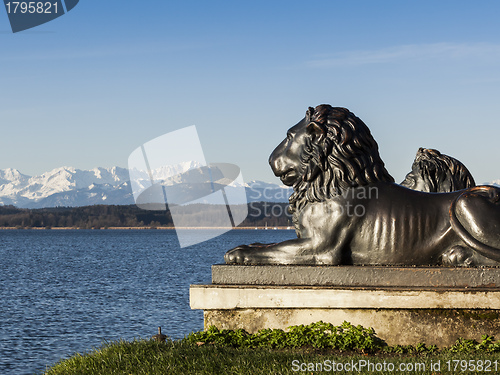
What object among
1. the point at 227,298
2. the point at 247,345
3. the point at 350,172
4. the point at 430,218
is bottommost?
the point at 247,345

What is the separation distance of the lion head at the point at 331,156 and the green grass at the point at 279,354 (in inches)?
53.7

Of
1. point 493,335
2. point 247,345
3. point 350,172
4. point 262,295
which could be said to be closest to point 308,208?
point 350,172

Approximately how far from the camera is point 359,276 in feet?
21.0

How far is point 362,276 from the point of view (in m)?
6.40

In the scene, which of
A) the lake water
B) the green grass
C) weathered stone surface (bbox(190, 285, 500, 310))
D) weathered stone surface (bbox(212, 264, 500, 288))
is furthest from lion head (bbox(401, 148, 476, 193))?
the lake water

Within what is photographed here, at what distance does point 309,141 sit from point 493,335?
2507 millimetres

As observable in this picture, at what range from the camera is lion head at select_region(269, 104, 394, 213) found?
675cm

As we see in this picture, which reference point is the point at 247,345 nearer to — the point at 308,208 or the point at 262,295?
the point at 262,295

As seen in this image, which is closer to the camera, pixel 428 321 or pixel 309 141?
pixel 428 321

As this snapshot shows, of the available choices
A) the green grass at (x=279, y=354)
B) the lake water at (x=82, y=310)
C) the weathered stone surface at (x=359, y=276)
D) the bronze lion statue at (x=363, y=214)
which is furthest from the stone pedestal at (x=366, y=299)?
the lake water at (x=82, y=310)

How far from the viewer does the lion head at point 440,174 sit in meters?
8.94

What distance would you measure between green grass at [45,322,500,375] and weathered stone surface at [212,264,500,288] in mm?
432

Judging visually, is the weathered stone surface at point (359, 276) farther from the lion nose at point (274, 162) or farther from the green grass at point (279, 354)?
the lion nose at point (274, 162)

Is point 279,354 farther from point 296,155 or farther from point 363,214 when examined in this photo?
point 296,155
